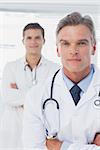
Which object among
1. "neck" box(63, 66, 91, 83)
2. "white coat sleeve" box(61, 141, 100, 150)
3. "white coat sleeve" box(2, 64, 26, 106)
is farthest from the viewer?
"white coat sleeve" box(2, 64, 26, 106)

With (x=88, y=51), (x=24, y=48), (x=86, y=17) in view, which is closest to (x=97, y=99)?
(x=88, y=51)

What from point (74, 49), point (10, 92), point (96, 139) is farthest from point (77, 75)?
point (10, 92)

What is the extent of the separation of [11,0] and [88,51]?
1.85 feet

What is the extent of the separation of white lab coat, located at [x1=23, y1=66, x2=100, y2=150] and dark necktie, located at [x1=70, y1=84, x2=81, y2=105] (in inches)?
0.9

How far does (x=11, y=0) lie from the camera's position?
4.96 feet

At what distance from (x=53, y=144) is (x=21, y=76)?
426 millimetres

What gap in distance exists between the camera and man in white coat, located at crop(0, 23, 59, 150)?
1.46 meters

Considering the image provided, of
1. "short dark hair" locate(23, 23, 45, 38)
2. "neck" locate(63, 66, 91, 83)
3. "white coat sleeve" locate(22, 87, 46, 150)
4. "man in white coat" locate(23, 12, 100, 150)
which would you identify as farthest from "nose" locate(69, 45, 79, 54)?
"short dark hair" locate(23, 23, 45, 38)

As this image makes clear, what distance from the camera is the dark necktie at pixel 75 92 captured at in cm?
123

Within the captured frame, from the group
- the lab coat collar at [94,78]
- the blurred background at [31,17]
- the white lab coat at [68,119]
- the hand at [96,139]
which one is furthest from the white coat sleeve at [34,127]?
the blurred background at [31,17]

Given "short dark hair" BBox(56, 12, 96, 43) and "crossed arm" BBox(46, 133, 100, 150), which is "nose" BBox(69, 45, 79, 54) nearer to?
"short dark hair" BBox(56, 12, 96, 43)

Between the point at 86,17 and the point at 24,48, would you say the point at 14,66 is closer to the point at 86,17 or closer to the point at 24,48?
the point at 24,48

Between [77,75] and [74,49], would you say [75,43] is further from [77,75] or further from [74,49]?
[77,75]

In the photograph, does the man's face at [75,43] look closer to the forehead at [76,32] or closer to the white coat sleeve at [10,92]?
the forehead at [76,32]
